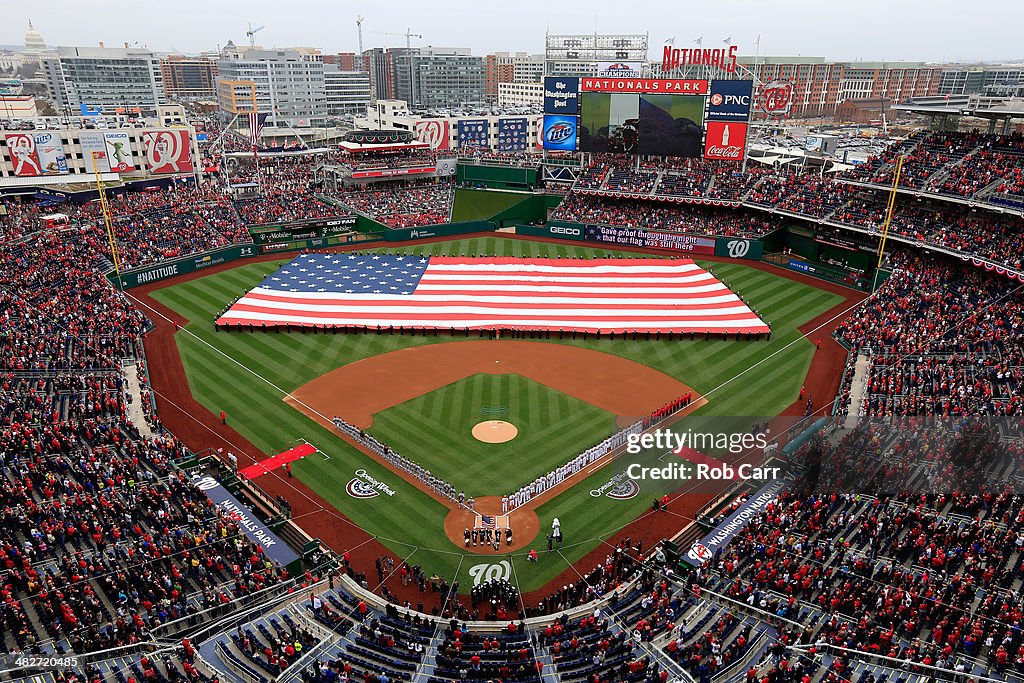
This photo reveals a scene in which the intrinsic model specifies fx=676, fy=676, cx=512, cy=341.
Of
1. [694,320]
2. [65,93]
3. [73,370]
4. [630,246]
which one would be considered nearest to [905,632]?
[694,320]

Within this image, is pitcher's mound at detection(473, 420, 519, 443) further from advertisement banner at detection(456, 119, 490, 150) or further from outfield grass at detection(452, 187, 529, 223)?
advertisement banner at detection(456, 119, 490, 150)

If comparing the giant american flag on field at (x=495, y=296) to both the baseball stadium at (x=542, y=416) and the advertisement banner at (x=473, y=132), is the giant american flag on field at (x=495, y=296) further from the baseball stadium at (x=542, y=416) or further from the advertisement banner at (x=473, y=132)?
the advertisement banner at (x=473, y=132)

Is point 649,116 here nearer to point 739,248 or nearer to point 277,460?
point 739,248

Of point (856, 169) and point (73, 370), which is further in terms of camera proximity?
point (856, 169)

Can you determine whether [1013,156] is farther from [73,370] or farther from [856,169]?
[73,370]

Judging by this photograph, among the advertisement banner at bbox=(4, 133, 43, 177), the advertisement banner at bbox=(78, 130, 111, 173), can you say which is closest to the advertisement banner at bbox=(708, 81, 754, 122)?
the advertisement banner at bbox=(78, 130, 111, 173)

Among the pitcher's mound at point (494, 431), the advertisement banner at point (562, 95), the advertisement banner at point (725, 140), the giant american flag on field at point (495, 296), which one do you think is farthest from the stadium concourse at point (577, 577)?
the advertisement banner at point (562, 95)
